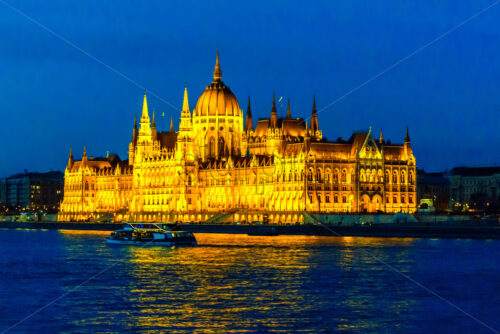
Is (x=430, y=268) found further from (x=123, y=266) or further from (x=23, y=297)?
(x=23, y=297)

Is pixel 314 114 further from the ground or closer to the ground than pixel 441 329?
further from the ground

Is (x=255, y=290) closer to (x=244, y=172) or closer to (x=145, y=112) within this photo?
(x=244, y=172)

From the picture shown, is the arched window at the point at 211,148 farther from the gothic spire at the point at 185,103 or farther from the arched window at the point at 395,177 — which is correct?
the arched window at the point at 395,177

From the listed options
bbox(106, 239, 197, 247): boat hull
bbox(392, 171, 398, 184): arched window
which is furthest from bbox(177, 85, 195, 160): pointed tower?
bbox(106, 239, 197, 247): boat hull

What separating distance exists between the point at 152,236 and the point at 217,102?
7482cm

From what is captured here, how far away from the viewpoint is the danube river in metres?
44.8

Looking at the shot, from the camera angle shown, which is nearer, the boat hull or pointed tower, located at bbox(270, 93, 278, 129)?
the boat hull

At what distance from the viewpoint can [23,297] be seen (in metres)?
53.6

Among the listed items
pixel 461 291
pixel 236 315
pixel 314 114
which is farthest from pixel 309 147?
pixel 236 315

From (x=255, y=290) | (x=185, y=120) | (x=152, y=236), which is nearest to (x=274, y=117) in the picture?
(x=185, y=120)

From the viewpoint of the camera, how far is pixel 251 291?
56.5 meters

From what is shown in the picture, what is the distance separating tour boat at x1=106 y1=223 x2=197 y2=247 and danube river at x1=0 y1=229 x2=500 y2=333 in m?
11.6

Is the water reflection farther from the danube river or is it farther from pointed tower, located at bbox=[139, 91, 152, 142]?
pointed tower, located at bbox=[139, 91, 152, 142]

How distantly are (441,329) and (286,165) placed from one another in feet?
352
